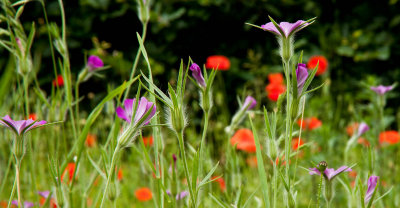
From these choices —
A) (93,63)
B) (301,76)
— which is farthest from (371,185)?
(93,63)

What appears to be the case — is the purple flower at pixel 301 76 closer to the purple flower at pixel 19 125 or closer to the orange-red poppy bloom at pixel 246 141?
the purple flower at pixel 19 125

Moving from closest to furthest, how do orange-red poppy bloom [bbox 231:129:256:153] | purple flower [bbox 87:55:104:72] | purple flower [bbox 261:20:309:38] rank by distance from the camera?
purple flower [bbox 261:20:309:38]
purple flower [bbox 87:55:104:72]
orange-red poppy bloom [bbox 231:129:256:153]

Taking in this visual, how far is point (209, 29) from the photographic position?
270cm

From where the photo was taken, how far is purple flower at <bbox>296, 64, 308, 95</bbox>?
1.67ft

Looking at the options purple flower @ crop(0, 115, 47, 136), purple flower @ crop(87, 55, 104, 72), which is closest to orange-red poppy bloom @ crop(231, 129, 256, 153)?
purple flower @ crop(87, 55, 104, 72)

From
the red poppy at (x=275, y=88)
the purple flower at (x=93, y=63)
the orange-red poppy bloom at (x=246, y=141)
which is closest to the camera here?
the purple flower at (x=93, y=63)

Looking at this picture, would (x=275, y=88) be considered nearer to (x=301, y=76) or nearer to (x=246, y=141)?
(x=246, y=141)

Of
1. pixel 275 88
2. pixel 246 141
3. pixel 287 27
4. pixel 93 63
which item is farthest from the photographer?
pixel 275 88

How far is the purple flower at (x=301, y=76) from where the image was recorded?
51 centimetres

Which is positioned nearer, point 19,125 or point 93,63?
point 19,125

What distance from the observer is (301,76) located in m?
0.52

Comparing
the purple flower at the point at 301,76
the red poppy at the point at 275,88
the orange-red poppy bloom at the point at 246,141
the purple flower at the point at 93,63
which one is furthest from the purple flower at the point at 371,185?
the red poppy at the point at 275,88

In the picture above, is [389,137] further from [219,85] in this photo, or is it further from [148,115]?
[148,115]

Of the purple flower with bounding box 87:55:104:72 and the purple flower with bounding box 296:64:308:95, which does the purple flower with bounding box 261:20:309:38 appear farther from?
the purple flower with bounding box 87:55:104:72
